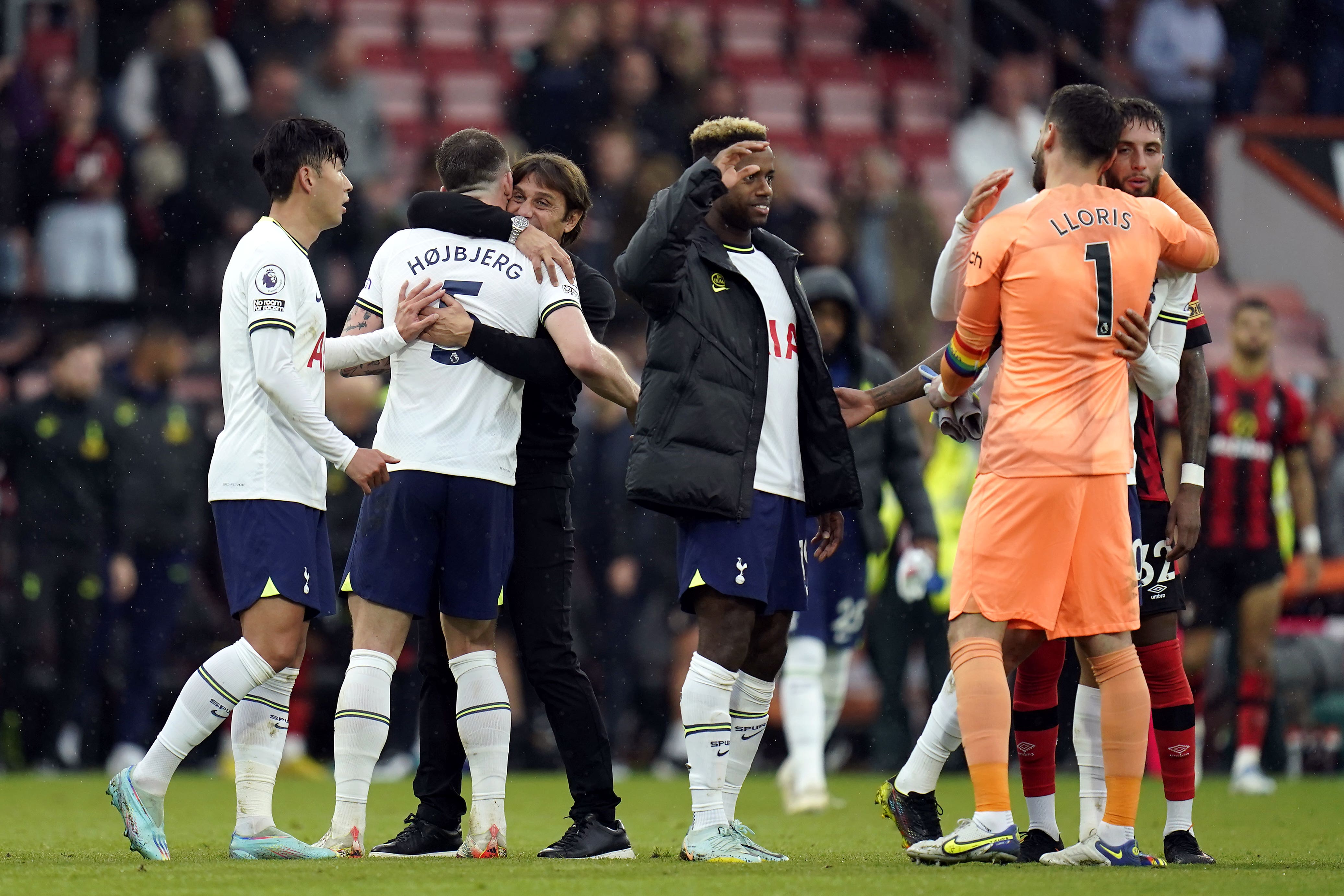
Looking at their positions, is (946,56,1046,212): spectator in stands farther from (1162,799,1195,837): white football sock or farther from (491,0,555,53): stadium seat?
(1162,799,1195,837): white football sock

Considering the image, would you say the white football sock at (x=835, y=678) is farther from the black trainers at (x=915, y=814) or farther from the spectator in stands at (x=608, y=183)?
the spectator in stands at (x=608, y=183)

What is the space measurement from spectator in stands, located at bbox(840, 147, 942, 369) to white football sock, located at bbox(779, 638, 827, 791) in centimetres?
524

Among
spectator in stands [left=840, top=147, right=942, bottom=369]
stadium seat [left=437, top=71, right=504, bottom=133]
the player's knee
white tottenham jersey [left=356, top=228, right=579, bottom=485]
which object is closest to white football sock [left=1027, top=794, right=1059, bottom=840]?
white tottenham jersey [left=356, top=228, right=579, bottom=485]

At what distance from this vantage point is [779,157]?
571 inches

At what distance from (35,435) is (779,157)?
6.42 m

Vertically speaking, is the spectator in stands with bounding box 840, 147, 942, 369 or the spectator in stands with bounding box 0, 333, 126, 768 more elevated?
the spectator in stands with bounding box 840, 147, 942, 369

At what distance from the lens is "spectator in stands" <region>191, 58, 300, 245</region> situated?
1213 cm

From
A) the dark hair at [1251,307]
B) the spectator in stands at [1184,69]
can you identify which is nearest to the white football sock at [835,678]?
the dark hair at [1251,307]

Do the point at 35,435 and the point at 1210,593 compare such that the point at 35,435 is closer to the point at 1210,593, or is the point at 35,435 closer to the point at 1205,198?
the point at 1210,593

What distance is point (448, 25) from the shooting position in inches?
630

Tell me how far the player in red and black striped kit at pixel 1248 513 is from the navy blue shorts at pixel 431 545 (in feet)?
18.1

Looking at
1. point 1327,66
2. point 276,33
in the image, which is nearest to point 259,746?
point 276,33

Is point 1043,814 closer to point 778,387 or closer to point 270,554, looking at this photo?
point 778,387

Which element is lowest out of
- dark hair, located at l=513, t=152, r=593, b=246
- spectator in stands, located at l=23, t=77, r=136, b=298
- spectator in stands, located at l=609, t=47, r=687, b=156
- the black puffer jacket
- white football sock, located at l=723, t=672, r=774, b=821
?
white football sock, located at l=723, t=672, r=774, b=821
